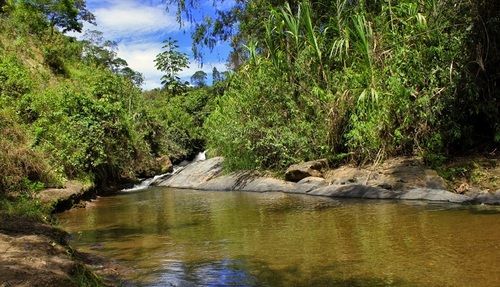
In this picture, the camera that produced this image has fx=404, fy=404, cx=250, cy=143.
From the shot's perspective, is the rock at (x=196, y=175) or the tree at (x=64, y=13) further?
the tree at (x=64, y=13)

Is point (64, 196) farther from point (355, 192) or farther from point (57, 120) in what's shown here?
point (355, 192)

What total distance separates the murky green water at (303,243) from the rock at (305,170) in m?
2.25

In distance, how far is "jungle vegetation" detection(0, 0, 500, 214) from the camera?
9891mm

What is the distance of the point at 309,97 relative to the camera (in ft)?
47.4

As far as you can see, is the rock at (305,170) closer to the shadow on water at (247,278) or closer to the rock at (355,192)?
the rock at (355,192)

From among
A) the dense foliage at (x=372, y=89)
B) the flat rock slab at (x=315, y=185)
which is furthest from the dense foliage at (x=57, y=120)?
the dense foliage at (x=372, y=89)

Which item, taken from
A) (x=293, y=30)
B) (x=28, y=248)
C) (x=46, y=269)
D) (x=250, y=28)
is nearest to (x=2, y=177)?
(x=28, y=248)

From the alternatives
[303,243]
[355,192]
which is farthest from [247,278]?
[355,192]

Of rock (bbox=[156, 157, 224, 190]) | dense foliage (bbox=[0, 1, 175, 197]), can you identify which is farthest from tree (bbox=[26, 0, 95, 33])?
rock (bbox=[156, 157, 224, 190])

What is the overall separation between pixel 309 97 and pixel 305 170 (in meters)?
3.26

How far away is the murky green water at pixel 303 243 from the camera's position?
4.42 metres

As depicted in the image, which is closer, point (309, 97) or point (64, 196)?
point (64, 196)

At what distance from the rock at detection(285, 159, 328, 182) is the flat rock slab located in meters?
0.22

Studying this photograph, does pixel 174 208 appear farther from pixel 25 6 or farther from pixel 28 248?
pixel 25 6
